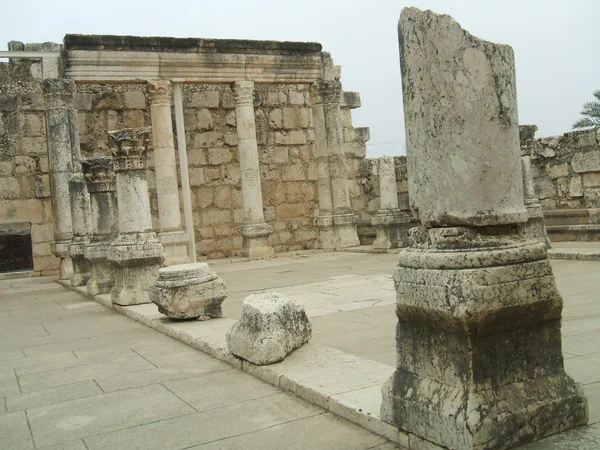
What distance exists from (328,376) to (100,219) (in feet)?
24.7

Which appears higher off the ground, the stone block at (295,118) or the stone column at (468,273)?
the stone block at (295,118)

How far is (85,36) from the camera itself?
14.6 metres

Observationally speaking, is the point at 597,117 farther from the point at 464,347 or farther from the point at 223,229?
the point at 464,347

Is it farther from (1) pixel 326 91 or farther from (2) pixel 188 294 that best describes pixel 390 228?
(2) pixel 188 294

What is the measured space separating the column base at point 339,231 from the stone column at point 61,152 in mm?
6110

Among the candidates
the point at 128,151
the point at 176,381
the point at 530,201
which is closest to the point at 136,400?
the point at 176,381

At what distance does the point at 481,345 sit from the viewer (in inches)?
120

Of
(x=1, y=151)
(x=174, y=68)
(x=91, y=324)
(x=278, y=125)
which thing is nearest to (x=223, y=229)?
(x=278, y=125)

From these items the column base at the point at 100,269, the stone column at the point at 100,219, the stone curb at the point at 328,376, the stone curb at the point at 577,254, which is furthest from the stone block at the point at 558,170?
the stone curb at the point at 328,376

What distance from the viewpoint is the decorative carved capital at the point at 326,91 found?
56.9 feet

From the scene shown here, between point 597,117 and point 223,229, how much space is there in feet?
44.9

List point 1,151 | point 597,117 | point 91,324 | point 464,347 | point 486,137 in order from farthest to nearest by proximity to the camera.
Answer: point 597,117
point 1,151
point 91,324
point 486,137
point 464,347

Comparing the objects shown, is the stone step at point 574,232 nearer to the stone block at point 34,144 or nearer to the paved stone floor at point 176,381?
the paved stone floor at point 176,381

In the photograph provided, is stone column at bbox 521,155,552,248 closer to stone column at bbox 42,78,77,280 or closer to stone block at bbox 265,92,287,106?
stone block at bbox 265,92,287,106
